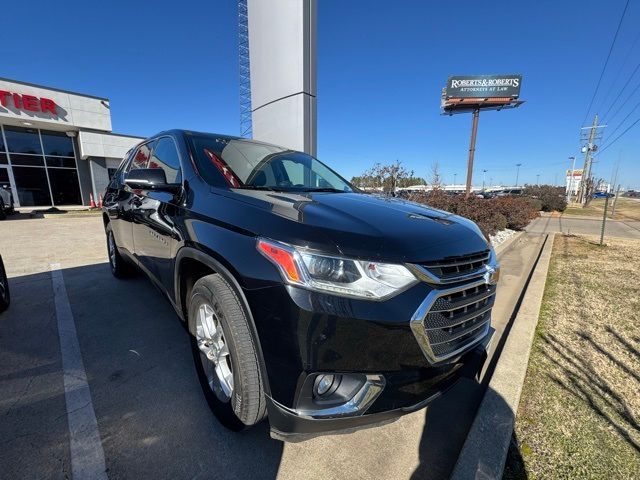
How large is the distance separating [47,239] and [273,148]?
872 centimetres

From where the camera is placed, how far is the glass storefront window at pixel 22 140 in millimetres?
17688

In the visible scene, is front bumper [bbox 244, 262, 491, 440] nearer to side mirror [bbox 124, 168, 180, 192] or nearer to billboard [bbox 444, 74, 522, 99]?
side mirror [bbox 124, 168, 180, 192]

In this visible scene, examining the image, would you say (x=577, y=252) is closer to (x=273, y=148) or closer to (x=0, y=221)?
(x=273, y=148)

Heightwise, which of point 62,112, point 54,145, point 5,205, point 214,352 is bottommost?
point 214,352

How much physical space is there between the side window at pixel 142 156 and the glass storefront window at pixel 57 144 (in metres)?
20.9

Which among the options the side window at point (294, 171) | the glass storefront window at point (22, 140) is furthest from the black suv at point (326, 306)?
the glass storefront window at point (22, 140)

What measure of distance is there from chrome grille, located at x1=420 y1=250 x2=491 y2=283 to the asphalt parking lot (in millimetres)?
1095

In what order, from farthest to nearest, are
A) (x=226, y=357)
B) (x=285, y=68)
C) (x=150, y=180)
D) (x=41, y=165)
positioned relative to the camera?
(x=41, y=165) → (x=285, y=68) → (x=150, y=180) → (x=226, y=357)

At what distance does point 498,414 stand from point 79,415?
2.68 meters

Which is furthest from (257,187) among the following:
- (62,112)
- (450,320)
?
(62,112)

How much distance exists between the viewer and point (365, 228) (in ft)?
5.31

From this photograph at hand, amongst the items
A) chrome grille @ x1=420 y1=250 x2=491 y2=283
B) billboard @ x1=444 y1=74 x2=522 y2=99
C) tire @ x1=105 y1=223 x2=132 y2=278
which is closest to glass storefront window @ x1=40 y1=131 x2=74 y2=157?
tire @ x1=105 y1=223 x2=132 y2=278

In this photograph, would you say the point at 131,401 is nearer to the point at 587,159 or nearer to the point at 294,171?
the point at 294,171

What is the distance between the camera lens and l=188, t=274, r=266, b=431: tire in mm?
1621
